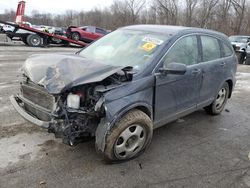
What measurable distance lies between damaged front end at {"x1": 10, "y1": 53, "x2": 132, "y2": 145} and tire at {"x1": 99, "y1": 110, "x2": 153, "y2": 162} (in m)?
0.26

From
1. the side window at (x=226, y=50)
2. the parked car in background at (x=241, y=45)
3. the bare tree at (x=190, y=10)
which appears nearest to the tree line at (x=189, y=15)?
the bare tree at (x=190, y=10)

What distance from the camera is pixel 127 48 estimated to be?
4211 mm

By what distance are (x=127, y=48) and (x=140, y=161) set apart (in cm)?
167

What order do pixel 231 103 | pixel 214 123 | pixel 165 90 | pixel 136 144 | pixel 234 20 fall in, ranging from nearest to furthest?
pixel 136 144 → pixel 165 90 → pixel 214 123 → pixel 231 103 → pixel 234 20

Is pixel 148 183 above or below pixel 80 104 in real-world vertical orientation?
below

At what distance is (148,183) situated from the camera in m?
3.24

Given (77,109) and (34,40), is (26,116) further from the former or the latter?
(34,40)

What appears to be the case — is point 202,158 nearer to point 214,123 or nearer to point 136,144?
point 136,144

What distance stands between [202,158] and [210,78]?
5.31 feet

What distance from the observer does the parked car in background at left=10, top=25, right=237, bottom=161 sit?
10.4ft

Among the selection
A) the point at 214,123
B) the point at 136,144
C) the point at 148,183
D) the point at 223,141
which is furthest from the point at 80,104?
the point at 214,123

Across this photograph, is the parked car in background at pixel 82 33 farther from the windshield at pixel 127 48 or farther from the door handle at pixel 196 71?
the door handle at pixel 196 71

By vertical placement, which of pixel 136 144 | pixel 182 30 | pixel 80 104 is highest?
pixel 182 30

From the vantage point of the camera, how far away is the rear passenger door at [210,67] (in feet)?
15.6
